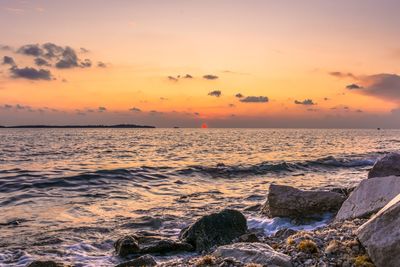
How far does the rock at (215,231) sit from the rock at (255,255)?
14.2 ft

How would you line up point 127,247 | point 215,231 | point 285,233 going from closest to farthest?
1. point 285,233
2. point 127,247
3. point 215,231

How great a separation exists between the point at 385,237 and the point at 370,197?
493 cm

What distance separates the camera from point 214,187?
27.6 metres

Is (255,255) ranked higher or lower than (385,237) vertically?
lower

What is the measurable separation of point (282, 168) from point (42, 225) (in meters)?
26.5

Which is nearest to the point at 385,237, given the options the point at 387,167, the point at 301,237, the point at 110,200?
the point at 301,237

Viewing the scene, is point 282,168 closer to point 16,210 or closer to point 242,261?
point 16,210

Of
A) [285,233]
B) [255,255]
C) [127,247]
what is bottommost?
[127,247]

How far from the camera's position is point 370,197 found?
1195cm

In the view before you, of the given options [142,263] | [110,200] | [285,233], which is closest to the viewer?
[142,263]

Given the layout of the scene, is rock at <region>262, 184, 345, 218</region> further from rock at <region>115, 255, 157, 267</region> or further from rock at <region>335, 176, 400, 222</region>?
rock at <region>115, 255, 157, 267</region>

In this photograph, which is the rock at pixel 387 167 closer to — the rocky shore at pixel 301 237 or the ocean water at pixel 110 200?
the rocky shore at pixel 301 237

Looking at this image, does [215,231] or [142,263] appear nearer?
[142,263]

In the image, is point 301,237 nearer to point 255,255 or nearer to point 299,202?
point 255,255
